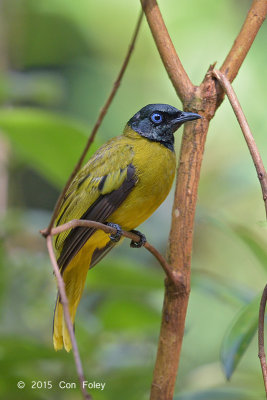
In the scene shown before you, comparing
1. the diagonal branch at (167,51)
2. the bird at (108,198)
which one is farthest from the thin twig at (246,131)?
the bird at (108,198)

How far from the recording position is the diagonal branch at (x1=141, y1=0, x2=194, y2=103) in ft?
6.06

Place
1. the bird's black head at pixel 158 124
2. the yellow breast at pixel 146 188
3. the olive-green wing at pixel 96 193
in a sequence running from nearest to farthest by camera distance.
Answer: the olive-green wing at pixel 96 193, the yellow breast at pixel 146 188, the bird's black head at pixel 158 124

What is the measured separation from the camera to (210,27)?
189 inches

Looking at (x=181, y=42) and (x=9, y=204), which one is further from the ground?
(x=181, y=42)

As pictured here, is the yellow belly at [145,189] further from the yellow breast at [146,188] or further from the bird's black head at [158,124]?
the bird's black head at [158,124]

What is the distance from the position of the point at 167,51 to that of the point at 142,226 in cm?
183

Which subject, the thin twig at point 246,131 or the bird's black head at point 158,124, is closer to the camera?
the thin twig at point 246,131

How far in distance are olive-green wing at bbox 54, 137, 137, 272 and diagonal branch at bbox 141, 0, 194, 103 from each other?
53 centimetres

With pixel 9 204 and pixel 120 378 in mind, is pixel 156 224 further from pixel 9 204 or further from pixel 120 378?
pixel 120 378

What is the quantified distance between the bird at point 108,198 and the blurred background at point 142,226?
0.08 meters

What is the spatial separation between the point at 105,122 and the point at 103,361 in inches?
107

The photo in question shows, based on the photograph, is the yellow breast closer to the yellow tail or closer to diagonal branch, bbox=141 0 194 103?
the yellow tail

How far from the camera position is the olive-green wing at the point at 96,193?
2.20m

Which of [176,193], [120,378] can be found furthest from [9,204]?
[176,193]
